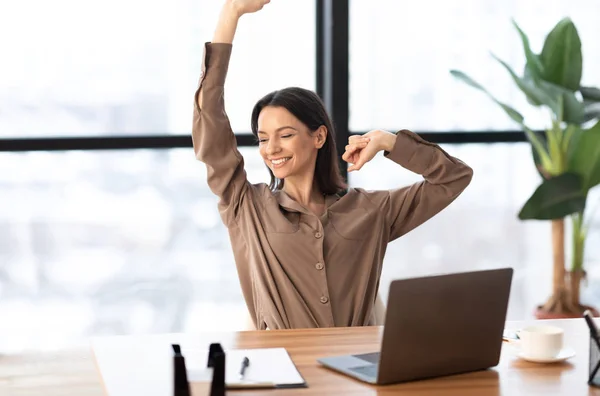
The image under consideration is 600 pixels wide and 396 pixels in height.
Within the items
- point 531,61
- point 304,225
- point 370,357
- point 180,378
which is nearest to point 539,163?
point 531,61

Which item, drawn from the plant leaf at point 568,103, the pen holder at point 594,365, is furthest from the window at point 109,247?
the pen holder at point 594,365

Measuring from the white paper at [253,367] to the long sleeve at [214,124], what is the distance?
702 mm

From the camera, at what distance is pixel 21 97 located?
12.5ft

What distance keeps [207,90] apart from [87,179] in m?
1.49

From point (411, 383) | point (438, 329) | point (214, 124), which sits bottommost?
point (411, 383)

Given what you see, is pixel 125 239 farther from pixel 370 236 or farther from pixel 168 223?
pixel 370 236

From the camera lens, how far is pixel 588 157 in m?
3.88

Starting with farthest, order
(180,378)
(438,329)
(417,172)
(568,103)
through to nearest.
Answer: (568,103), (417,172), (438,329), (180,378)

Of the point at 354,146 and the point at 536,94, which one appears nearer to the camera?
the point at 354,146

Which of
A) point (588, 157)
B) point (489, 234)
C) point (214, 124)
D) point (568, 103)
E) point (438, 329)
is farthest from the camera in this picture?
point (489, 234)

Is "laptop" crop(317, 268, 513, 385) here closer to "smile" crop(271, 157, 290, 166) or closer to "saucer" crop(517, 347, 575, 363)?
"saucer" crop(517, 347, 575, 363)

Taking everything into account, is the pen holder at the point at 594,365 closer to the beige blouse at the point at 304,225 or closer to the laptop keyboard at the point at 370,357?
the laptop keyboard at the point at 370,357

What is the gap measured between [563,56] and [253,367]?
8.04 ft

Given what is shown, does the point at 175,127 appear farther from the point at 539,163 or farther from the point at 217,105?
the point at 539,163
